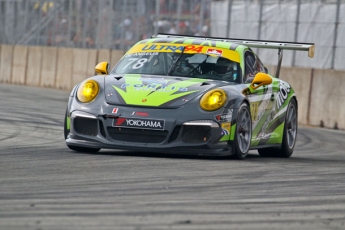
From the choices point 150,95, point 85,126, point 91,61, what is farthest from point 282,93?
point 91,61

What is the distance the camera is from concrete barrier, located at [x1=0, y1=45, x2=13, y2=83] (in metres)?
31.8

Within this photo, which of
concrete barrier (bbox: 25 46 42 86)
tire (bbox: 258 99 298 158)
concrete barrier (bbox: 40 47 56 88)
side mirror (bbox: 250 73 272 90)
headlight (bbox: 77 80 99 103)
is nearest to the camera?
headlight (bbox: 77 80 99 103)

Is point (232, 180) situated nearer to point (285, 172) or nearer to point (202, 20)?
point (285, 172)

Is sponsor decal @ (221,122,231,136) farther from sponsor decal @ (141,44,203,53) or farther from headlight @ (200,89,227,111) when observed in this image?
sponsor decal @ (141,44,203,53)

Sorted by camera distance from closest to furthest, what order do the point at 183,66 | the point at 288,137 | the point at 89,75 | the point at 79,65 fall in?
the point at 183,66
the point at 288,137
the point at 89,75
the point at 79,65

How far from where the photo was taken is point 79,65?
28.6m

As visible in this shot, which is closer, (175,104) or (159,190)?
(159,190)

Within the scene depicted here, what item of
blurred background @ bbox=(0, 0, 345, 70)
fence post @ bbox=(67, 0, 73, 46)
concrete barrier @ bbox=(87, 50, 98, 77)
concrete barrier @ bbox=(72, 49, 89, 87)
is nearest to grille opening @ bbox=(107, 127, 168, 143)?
blurred background @ bbox=(0, 0, 345, 70)

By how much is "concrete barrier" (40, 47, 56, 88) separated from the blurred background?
112cm

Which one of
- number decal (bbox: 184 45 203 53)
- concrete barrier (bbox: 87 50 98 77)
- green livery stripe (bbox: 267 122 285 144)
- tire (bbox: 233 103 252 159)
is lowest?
concrete barrier (bbox: 87 50 98 77)

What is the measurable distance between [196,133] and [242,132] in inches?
30.1

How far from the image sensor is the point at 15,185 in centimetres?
741

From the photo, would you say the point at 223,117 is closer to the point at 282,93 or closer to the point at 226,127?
the point at 226,127

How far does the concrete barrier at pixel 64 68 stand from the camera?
28.8 m
